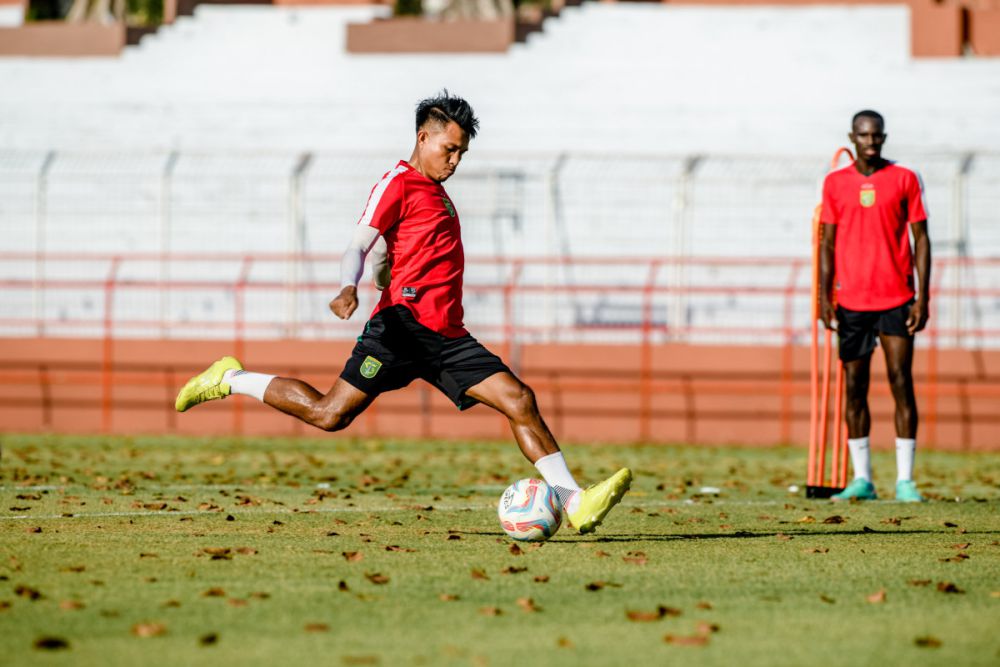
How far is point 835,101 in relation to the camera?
25.0m

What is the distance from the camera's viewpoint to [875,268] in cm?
1000

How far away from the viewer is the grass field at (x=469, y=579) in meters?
5.10

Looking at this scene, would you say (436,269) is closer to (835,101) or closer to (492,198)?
(492,198)

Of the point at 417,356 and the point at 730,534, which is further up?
the point at 417,356

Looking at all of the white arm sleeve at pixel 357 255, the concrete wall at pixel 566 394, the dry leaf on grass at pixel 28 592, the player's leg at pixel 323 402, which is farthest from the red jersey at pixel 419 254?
the concrete wall at pixel 566 394

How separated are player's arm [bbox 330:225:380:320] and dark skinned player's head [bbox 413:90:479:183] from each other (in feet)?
1.53

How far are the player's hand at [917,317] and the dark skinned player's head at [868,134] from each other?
3.00ft

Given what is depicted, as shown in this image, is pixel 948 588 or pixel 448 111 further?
pixel 448 111

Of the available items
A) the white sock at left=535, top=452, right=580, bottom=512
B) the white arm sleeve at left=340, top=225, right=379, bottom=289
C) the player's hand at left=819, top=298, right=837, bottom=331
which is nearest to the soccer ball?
the white sock at left=535, top=452, right=580, bottom=512

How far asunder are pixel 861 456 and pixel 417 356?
384cm

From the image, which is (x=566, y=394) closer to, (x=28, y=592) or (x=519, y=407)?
(x=519, y=407)

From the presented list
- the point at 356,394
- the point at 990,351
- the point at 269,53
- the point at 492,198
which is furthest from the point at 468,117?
the point at 269,53

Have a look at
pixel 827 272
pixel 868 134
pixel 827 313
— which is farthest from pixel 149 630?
pixel 868 134

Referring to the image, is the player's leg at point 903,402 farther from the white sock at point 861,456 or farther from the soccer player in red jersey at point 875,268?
the white sock at point 861,456
